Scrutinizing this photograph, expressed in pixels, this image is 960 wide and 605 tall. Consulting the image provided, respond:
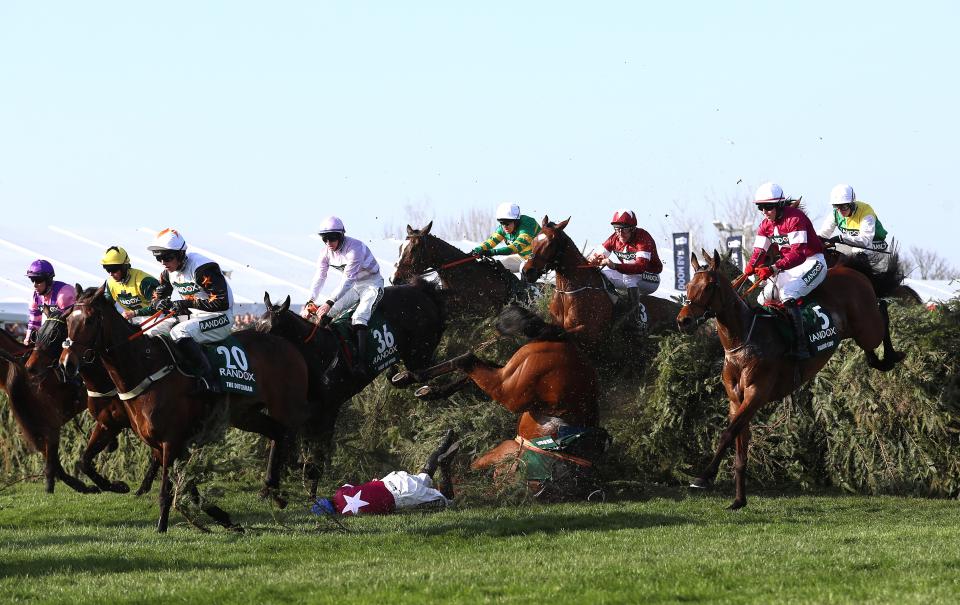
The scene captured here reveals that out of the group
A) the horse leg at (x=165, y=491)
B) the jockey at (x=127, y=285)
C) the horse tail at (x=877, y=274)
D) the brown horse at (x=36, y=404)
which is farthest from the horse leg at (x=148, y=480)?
the horse tail at (x=877, y=274)

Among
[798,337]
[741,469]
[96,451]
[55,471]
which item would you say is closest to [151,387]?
[96,451]

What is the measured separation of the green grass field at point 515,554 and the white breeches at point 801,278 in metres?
1.89

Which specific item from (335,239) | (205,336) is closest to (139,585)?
(205,336)

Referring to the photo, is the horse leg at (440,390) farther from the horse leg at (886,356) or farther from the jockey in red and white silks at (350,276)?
the horse leg at (886,356)

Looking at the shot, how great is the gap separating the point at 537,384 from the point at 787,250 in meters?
2.62

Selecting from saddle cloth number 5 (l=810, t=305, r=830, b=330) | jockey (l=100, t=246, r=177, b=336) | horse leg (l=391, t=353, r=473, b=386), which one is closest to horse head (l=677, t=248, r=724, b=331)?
saddle cloth number 5 (l=810, t=305, r=830, b=330)

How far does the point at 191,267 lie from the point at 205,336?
59 centimetres

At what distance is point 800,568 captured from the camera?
7164 mm

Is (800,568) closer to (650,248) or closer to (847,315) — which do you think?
(847,315)

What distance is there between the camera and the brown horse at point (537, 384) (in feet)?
37.5

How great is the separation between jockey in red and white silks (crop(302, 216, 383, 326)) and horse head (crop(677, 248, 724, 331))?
344 cm

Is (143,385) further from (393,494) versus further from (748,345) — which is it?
(748,345)

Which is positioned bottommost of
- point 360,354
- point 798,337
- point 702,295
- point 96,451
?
point 96,451

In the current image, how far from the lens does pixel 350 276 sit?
1267 centimetres
